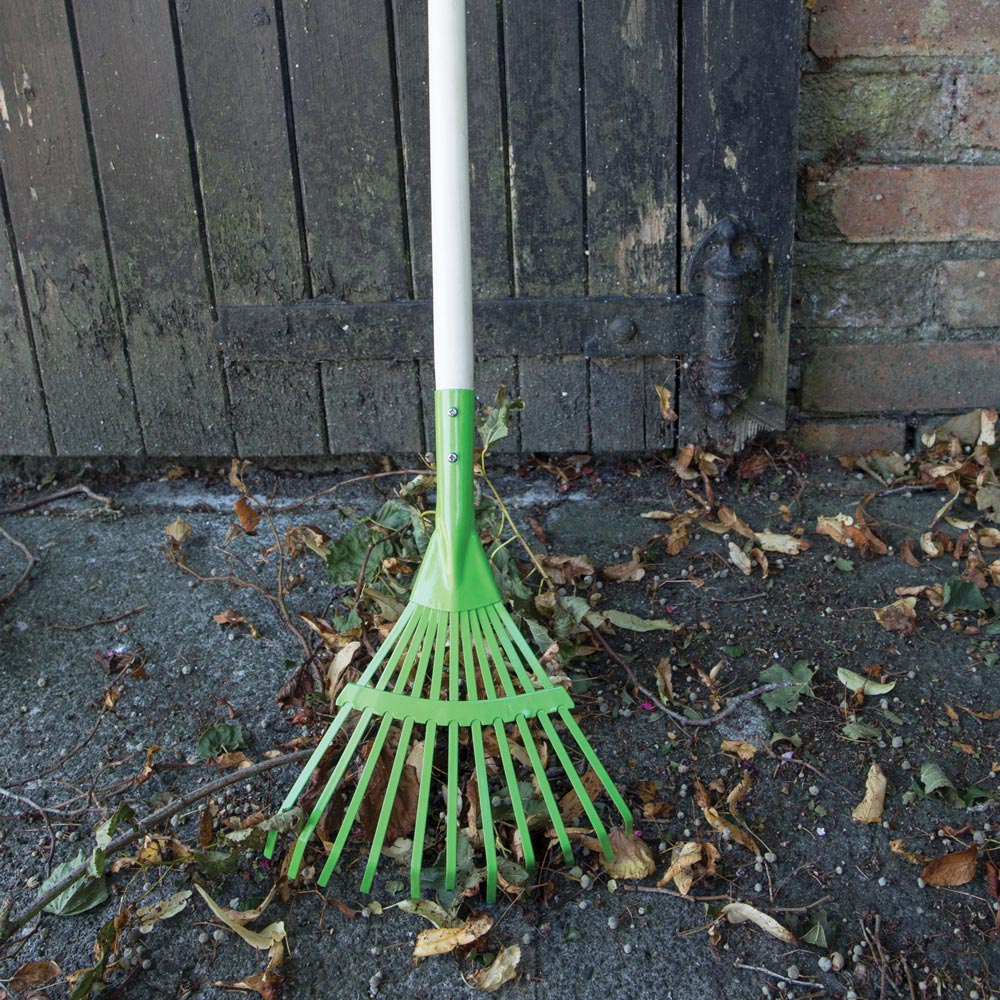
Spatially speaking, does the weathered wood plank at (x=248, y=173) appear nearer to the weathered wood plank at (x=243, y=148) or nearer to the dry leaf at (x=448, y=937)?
the weathered wood plank at (x=243, y=148)

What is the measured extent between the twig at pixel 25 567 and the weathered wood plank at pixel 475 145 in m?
0.79

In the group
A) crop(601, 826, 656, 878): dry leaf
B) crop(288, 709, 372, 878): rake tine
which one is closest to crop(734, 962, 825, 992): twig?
crop(601, 826, 656, 878): dry leaf

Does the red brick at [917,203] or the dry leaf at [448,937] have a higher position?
the red brick at [917,203]

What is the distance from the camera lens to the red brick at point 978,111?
1.62 meters

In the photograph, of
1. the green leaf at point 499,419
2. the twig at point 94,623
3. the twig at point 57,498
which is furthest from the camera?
the twig at point 57,498

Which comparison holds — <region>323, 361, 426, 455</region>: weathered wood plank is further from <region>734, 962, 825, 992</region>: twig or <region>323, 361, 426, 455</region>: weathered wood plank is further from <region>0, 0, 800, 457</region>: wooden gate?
<region>734, 962, 825, 992</region>: twig

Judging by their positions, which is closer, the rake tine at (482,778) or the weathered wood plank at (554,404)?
the rake tine at (482,778)

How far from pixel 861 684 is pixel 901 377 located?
712 millimetres

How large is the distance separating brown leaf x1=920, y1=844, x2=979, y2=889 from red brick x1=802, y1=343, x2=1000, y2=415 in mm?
939

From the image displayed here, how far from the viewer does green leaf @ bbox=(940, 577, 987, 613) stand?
1451 mm

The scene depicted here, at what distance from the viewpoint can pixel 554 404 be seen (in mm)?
1737

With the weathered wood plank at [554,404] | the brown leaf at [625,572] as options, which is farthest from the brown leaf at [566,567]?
the weathered wood plank at [554,404]

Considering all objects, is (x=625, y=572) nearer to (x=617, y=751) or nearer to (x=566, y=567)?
(x=566, y=567)

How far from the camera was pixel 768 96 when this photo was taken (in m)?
1.55
